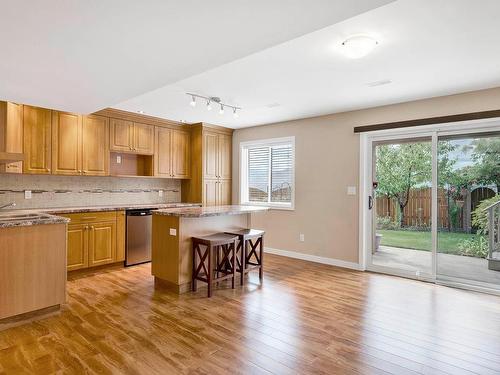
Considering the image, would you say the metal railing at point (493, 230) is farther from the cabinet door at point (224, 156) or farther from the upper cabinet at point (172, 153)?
the upper cabinet at point (172, 153)

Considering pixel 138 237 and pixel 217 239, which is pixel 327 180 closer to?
pixel 217 239

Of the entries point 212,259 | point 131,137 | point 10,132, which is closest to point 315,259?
point 212,259

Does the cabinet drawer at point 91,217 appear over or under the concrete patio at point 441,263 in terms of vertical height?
over

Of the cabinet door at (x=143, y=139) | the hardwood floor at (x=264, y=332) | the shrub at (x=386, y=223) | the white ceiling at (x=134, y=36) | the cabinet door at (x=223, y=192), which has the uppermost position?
the white ceiling at (x=134, y=36)

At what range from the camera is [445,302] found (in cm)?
342

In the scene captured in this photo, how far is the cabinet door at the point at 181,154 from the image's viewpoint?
588 cm

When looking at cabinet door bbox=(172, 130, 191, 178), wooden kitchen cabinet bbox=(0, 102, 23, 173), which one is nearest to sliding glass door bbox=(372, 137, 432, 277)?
cabinet door bbox=(172, 130, 191, 178)

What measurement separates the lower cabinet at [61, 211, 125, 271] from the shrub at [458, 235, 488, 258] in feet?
16.1

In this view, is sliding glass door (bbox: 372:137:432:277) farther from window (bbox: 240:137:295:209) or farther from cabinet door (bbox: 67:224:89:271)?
cabinet door (bbox: 67:224:89:271)

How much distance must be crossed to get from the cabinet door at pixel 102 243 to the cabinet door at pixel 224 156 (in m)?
2.43

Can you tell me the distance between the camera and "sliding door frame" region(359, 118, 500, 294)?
392cm

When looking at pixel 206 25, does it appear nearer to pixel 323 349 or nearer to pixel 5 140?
pixel 323 349

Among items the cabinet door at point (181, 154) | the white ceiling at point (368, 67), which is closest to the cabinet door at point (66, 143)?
the white ceiling at point (368, 67)

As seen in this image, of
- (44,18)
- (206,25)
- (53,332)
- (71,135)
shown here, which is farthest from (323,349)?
(71,135)
